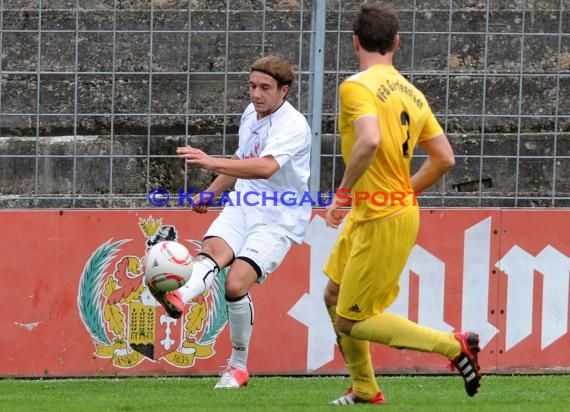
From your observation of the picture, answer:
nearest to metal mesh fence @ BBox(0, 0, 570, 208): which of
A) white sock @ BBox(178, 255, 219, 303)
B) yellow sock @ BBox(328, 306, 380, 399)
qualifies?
white sock @ BBox(178, 255, 219, 303)

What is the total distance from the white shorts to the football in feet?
2.30

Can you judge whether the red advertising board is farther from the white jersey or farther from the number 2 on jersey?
the number 2 on jersey

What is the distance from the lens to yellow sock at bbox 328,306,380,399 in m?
6.85

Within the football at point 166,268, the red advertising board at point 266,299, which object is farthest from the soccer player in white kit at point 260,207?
the red advertising board at point 266,299

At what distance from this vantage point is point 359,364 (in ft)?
22.6

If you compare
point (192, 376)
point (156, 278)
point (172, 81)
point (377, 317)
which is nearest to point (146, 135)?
point (172, 81)

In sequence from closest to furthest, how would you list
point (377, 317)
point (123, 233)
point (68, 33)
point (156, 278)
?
point (377, 317)
point (156, 278)
point (123, 233)
point (68, 33)

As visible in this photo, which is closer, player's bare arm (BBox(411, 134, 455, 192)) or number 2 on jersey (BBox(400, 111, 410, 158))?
number 2 on jersey (BBox(400, 111, 410, 158))

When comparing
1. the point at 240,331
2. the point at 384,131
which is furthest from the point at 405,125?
the point at 240,331

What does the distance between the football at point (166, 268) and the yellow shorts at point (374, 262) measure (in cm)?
102

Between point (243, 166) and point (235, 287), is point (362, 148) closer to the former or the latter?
point (243, 166)

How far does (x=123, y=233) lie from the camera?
29.4ft

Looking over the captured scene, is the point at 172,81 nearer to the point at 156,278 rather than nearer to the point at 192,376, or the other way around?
the point at 192,376

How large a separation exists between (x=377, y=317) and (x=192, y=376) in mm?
2706
